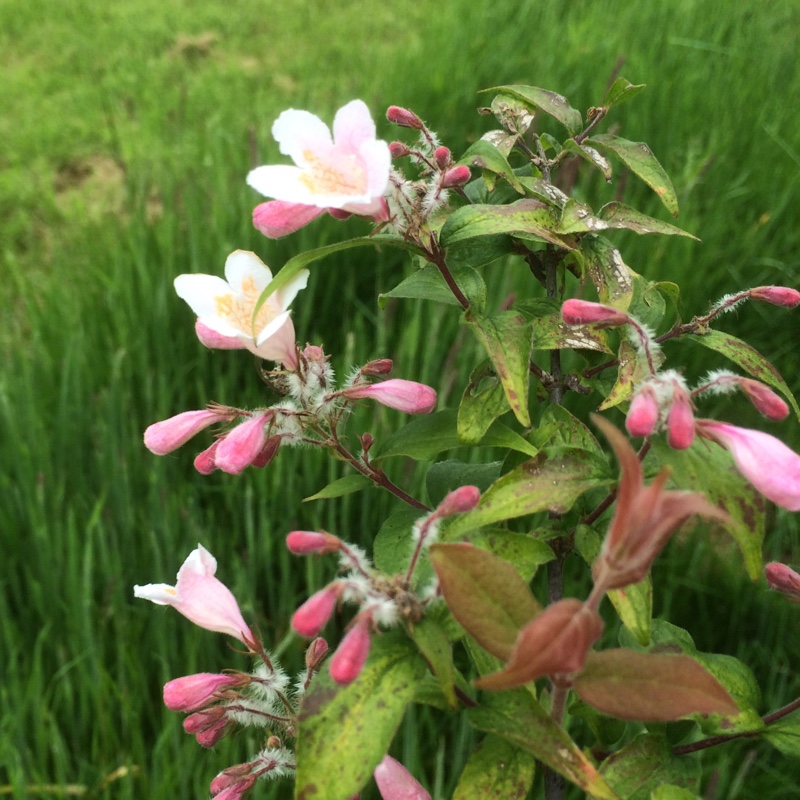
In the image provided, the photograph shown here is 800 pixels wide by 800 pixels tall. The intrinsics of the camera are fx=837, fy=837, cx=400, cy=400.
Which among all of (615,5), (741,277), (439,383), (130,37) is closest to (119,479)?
(439,383)

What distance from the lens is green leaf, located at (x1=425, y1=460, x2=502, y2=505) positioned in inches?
24.1

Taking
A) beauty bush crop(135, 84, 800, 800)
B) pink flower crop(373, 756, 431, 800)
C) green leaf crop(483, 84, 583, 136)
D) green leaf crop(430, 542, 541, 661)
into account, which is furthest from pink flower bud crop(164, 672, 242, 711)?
green leaf crop(483, 84, 583, 136)

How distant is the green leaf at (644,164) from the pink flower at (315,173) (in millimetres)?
173

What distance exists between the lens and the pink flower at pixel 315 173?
1.52 feet

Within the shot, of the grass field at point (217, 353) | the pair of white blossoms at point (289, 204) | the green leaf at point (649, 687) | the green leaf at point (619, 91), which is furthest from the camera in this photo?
the grass field at point (217, 353)

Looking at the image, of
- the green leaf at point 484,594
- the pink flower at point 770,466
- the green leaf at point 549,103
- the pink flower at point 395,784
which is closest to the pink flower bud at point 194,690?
the pink flower at point 395,784

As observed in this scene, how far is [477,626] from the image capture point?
37 cm

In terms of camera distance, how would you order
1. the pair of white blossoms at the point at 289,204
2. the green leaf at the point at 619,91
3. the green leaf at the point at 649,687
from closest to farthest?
the green leaf at the point at 649,687 < the pair of white blossoms at the point at 289,204 < the green leaf at the point at 619,91

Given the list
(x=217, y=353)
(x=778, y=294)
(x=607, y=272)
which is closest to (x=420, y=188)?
(x=607, y=272)

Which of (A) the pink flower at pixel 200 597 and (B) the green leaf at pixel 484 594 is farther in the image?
(A) the pink flower at pixel 200 597

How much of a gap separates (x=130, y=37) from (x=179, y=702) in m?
3.26

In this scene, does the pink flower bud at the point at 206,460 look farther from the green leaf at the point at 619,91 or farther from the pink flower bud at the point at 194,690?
the green leaf at the point at 619,91

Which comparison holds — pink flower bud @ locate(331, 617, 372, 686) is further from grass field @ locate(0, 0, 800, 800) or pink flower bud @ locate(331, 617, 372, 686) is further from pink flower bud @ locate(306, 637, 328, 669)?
grass field @ locate(0, 0, 800, 800)

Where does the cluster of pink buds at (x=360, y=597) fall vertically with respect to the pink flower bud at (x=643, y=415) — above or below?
below
